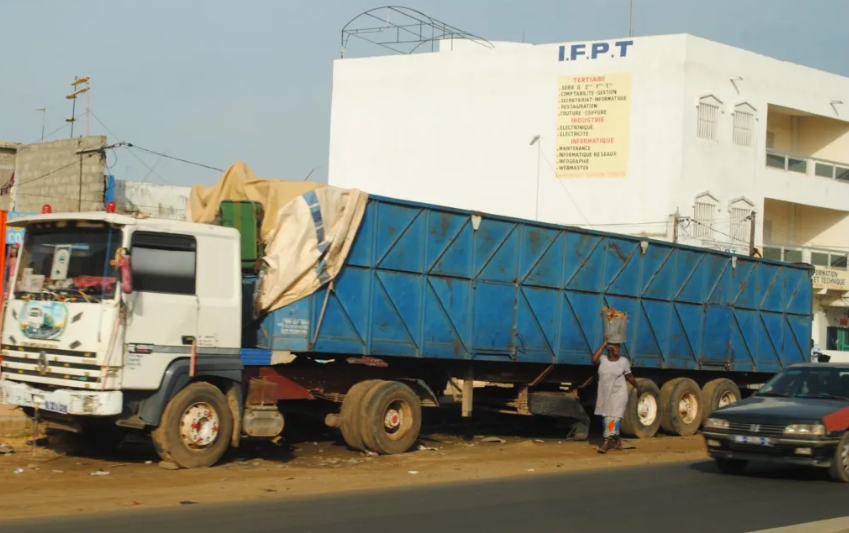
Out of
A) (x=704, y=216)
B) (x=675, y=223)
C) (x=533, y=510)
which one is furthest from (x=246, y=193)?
(x=704, y=216)

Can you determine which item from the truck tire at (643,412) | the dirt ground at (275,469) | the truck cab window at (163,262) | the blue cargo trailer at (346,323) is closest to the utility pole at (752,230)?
the blue cargo trailer at (346,323)

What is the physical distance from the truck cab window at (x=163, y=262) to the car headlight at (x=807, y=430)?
7.13m

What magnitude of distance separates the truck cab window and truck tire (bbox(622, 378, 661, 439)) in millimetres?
8761

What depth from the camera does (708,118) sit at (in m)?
37.8

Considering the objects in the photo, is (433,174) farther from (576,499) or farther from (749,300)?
(576,499)

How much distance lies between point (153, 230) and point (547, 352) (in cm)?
715

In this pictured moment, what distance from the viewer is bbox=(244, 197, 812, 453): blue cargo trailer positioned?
1304 centimetres

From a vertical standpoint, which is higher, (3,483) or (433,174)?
(433,174)

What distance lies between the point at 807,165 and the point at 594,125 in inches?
424

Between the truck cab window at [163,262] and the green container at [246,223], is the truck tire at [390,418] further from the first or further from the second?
the truck cab window at [163,262]

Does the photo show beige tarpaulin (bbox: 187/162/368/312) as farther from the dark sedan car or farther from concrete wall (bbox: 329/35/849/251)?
concrete wall (bbox: 329/35/849/251)

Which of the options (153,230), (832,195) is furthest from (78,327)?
(832,195)

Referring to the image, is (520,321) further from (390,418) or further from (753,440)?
(753,440)

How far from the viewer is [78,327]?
1047 cm
